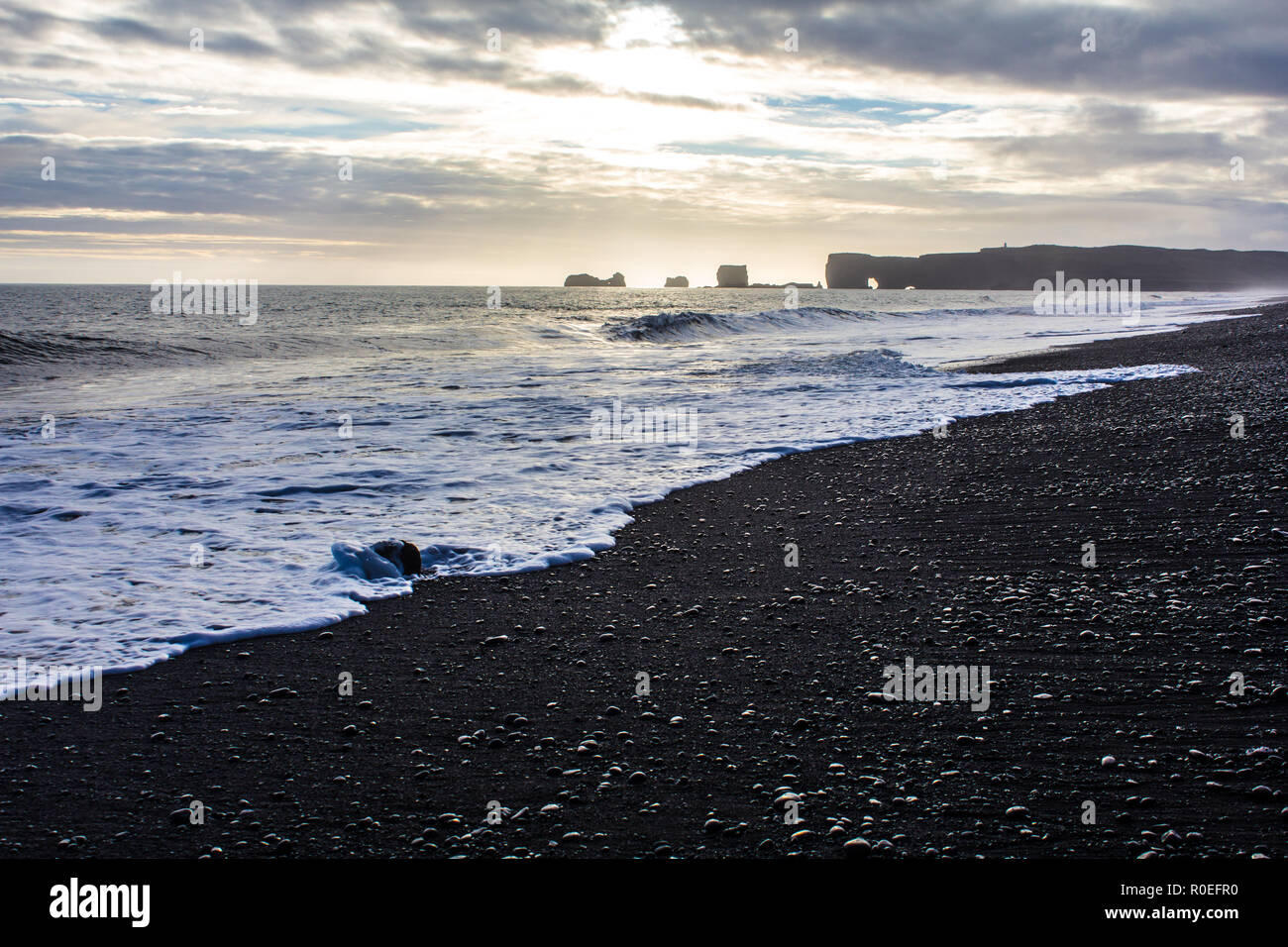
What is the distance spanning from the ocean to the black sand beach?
101 centimetres

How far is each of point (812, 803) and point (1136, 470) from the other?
288 inches

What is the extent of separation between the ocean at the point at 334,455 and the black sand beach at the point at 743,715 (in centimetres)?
101

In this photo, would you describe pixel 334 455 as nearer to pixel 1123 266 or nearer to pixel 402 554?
pixel 402 554

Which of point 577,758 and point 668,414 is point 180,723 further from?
point 668,414

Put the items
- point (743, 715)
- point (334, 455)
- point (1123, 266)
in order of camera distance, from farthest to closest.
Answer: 1. point (1123, 266)
2. point (334, 455)
3. point (743, 715)

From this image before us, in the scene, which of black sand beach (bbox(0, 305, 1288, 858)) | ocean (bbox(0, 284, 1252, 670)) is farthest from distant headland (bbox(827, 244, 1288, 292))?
black sand beach (bbox(0, 305, 1288, 858))

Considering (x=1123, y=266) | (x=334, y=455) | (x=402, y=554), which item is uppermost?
(x=1123, y=266)

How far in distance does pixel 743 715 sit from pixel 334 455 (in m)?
8.77

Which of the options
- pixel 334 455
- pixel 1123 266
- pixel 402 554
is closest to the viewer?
pixel 402 554

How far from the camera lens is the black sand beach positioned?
3268mm

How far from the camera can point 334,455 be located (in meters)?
11.4

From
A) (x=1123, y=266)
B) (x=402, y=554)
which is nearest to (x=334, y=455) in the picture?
(x=402, y=554)

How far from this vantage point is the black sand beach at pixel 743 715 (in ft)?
10.7
